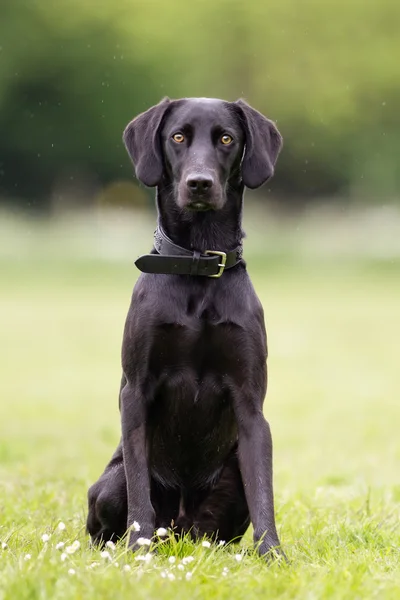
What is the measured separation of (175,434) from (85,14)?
41226mm

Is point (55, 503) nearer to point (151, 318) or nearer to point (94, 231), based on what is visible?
point (151, 318)

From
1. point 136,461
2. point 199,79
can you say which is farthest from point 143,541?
point 199,79

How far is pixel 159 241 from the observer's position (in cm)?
460

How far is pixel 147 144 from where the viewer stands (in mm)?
4605

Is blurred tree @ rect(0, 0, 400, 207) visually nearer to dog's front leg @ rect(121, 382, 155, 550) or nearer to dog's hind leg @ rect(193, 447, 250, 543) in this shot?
dog's hind leg @ rect(193, 447, 250, 543)

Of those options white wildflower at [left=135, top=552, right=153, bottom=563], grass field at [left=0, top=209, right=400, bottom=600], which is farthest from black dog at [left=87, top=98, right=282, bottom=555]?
white wildflower at [left=135, top=552, right=153, bottom=563]

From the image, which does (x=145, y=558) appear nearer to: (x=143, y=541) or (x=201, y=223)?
(x=143, y=541)

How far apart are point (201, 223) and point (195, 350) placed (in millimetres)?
572

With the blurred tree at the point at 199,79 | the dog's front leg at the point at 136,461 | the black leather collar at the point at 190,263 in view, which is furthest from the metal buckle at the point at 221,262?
the blurred tree at the point at 199,79

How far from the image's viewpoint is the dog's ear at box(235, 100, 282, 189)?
4.52m

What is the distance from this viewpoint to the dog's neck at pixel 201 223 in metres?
4.57

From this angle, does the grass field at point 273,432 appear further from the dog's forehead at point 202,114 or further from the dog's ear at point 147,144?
the dog's forehead at point 202,114

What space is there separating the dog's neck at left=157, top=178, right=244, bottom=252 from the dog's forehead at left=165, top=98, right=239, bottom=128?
0.90 ft

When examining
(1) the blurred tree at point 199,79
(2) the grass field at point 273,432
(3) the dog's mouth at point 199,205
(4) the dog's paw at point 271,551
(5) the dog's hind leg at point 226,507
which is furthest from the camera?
(1) the blurred tree at point 199,79
